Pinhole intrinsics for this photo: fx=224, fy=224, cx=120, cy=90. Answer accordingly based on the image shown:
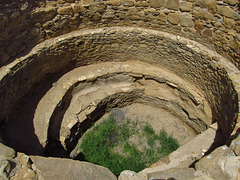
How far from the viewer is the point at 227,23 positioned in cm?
469

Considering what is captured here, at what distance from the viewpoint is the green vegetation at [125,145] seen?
16.7 feet

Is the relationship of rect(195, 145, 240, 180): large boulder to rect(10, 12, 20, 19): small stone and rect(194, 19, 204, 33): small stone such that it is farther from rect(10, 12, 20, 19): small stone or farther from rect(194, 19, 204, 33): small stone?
rect(10, 12, 20, 19): small stone

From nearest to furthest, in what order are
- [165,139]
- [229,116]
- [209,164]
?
[209,164], [229,116], [165,139]

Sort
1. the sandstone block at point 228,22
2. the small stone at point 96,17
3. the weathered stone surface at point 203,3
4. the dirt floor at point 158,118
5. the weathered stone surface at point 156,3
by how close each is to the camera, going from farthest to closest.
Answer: the dirt floor at point 158,118 < the small stone at point 96,17 < the weathered stone surface at point 156,3 < the weathered stone surface at point 203,3 < the sandstone block at point 228,22

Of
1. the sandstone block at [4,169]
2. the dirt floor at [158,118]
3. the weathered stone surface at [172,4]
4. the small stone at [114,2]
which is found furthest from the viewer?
the dirt floor at [158,118]

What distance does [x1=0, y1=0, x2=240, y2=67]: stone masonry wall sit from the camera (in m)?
4.55

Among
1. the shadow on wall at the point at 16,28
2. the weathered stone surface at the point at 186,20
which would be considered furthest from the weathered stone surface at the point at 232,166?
the shadow on wall at the point at 16,28

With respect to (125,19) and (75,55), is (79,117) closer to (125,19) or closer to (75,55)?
(75,55)

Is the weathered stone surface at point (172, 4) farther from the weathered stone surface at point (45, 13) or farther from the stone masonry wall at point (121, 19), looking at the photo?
the weathered stone surface at point (45, 13)

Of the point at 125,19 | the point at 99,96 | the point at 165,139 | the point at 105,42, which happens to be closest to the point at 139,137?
the point at 165,139

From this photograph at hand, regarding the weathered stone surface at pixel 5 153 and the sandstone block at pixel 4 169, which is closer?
the sandstone block at pixel 4 169

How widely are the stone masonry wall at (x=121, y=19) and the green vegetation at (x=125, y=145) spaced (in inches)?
98.3

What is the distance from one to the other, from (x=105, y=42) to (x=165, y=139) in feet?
9.51

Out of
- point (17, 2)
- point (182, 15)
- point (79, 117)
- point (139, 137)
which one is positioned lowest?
point (139, 137)
